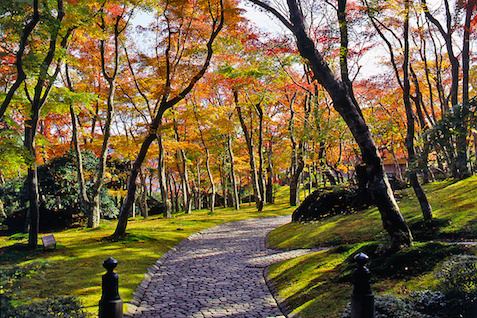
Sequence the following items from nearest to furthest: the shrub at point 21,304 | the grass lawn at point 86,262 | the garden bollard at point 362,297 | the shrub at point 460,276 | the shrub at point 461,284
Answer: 1. the shrub at point 21,304
2. the garden bollard at point 362,297
3. the shrub at point 461,284
4. the shrub at point 460,276
5. the grass lawn at point 86,262

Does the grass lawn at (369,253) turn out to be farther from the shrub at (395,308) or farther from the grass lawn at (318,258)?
the shrub at (395,308)

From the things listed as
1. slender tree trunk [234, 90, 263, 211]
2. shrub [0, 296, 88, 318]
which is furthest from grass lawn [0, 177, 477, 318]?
slender tree trunk [234, 90, 263, 211]

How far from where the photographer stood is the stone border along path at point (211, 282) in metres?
5.70

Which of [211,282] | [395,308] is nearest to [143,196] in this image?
[211,282]

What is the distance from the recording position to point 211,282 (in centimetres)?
754

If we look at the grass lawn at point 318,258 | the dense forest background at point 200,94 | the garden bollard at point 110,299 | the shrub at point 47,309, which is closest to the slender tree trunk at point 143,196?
the dense forest background at point 200,94

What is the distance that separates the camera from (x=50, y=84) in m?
11.3

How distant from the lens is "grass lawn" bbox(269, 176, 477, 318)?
5.02 meters

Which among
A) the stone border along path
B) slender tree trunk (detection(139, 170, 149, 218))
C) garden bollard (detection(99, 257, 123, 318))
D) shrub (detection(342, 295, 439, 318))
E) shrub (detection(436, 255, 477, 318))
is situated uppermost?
slender tree trunk (detection(139, 170, 149, 218))

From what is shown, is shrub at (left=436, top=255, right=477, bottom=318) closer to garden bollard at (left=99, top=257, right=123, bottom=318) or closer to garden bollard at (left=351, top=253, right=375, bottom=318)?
garden bollard at (left=351, top=253, right=375, bottom=318)

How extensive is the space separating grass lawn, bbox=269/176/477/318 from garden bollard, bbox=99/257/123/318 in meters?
2.77

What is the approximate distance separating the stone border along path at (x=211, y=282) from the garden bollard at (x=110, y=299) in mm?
2080

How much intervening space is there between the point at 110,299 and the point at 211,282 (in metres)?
4.18

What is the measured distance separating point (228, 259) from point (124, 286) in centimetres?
374
